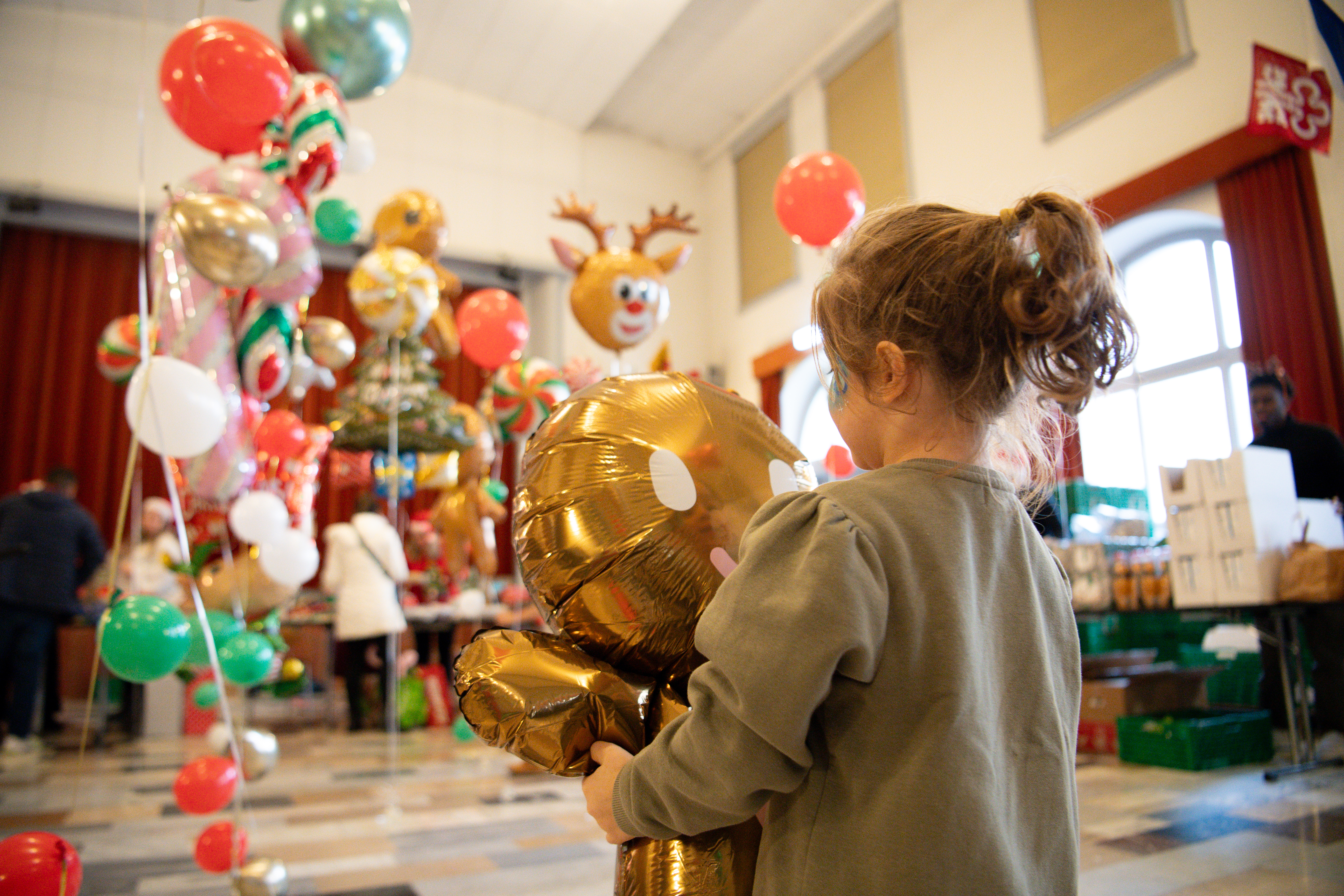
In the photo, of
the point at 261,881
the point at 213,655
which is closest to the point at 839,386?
the point at 213,655

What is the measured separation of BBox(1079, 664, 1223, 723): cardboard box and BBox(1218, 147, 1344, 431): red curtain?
1.47 m

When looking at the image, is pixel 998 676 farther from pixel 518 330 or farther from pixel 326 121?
pixel 518 330

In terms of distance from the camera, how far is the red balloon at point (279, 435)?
11.9ft

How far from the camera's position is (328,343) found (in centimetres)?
410

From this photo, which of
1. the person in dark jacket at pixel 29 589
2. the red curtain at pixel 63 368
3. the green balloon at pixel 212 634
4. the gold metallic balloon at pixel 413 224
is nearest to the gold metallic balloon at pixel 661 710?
the green balloon at pixel 212 634

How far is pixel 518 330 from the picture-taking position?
13.5 ft

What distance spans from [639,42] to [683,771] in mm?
7895

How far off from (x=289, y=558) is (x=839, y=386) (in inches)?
97.6

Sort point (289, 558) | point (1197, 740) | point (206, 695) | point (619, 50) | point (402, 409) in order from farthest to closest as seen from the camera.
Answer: point (619, 50)
point (402, 409)
point (1197, 740)
point (206, 695)
point (289, 558)

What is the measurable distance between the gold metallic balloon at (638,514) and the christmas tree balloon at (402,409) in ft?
13.3

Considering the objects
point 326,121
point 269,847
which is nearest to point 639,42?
point 326,121

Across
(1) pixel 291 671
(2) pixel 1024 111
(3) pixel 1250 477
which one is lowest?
(1) pixel 291 671

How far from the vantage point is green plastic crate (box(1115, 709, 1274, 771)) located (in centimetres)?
325

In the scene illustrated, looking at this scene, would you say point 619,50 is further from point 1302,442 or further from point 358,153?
point 1302,442
